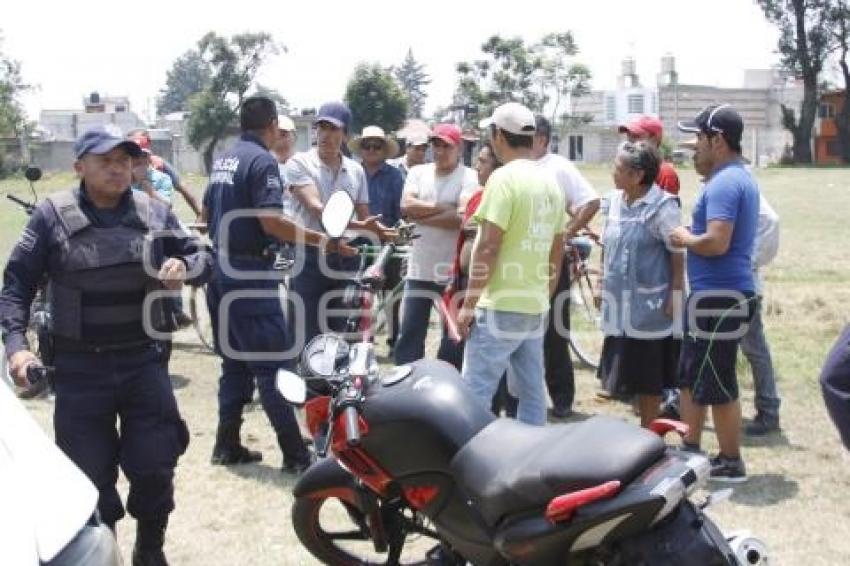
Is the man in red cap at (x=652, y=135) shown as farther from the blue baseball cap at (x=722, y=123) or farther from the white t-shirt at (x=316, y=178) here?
the white t-shirt at (x=316, y=178)

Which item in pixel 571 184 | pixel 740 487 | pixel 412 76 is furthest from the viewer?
pixel 412 76

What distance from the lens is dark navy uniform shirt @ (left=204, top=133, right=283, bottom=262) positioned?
18.0 feet

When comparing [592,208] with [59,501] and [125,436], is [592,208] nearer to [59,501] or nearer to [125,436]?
[125,436]

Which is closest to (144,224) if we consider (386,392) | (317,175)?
(386,392)

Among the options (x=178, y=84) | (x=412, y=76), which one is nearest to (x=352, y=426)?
(x=412, y=76)

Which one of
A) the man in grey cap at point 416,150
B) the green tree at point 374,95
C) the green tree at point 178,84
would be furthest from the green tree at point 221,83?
the green tree at point 178,84

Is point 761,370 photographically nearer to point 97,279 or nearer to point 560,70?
point 97,279

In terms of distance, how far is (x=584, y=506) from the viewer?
116 inches

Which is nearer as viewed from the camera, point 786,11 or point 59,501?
point 59,501

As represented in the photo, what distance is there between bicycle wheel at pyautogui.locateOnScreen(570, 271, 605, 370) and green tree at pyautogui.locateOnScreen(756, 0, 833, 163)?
5737 centimetres

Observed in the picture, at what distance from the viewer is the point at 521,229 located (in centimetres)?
489

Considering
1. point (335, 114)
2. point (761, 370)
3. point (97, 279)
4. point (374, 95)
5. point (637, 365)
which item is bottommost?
point (761, 370)

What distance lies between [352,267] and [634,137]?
80.1 inches

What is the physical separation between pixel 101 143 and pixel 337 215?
947mm
